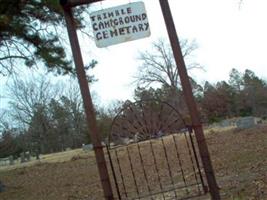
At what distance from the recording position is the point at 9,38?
16734mm

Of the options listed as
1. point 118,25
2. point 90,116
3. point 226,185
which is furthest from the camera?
point 226,185

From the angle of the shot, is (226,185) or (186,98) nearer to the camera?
(186,98)

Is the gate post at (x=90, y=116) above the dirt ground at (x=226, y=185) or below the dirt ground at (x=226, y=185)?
above

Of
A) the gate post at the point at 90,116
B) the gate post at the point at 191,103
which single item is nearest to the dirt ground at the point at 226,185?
the gate post at the point at 191,103

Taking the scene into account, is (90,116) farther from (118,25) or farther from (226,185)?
(226,185)

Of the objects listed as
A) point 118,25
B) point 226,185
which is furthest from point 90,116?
point 226,185

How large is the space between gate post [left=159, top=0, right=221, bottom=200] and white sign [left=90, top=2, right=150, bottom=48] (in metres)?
0.27

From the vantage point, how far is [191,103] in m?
5.57

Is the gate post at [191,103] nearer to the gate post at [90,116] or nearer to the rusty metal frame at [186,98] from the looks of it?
the rusty metal frame at [186,98]

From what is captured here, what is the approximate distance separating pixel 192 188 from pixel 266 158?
337 cm

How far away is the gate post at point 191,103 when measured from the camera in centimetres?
557

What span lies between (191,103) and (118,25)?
4.09 ft

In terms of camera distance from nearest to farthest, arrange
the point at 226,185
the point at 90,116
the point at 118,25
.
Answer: the point at 90,116 < the point at 118,25 < the point at 226,185

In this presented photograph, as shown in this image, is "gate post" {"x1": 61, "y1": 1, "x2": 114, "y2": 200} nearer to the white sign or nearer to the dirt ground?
the white sign
